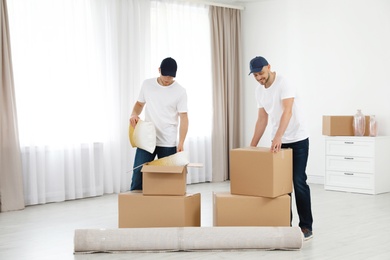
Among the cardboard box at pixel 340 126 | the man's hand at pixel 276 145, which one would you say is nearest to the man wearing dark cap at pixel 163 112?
the man's hand at pixel 276 145

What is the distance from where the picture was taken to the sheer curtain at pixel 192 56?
736 cm

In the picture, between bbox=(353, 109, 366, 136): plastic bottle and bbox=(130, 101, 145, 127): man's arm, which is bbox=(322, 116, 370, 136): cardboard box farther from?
bbox=(130, 101, 145, 127): man's arm

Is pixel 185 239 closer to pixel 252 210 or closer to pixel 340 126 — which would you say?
pixel 252 210

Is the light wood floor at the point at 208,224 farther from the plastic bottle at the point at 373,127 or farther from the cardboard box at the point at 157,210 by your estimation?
the plastic bottle at the point at 373,127

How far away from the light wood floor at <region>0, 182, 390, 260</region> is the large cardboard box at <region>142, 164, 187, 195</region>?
18.7 inches

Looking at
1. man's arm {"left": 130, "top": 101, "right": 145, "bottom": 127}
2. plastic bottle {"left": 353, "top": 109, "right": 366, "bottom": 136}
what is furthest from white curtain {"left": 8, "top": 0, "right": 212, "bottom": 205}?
plastic bottle {"left": 353, "top": 109, "right": 366, "bottom": 136}

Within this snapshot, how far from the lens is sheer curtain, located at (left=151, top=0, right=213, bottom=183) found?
7.36 meters

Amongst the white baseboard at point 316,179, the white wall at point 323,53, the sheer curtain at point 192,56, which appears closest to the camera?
the white wall at point 323,53

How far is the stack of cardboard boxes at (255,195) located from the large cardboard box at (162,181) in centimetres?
29

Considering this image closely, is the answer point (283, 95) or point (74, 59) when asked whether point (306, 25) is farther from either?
point (283, 95)

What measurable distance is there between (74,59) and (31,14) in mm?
671

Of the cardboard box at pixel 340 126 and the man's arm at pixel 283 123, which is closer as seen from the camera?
the man's arm at pixel 283 123

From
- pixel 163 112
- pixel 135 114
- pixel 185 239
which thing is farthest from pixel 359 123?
pixel 185 239

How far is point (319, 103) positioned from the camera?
7574 mm
